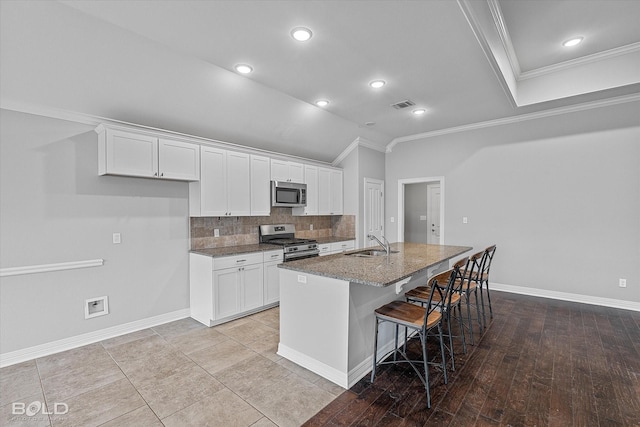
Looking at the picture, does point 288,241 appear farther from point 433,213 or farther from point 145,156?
point 433,213

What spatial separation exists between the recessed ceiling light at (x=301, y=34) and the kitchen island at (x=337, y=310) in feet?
6.69

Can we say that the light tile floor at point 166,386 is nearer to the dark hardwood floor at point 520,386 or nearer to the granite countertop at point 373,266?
the dark hardwood floor at point 520,386

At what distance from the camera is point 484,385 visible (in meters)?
2.37

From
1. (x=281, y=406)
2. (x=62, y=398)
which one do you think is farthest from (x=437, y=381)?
A: (x=62, y=398)

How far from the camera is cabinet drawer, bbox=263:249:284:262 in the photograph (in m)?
4.15

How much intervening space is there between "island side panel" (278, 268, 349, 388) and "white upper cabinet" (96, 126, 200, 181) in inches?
74.2

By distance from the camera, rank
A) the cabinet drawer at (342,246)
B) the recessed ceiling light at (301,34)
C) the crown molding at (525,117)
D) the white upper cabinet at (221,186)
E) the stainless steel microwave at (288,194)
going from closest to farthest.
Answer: the recessed ceiling light at (301,34) → the white upper cabinet at (221,186) → the crown molding at (525,117) → the stainless steel microwave at (288,194) → the cabinet drawer at (342,246)

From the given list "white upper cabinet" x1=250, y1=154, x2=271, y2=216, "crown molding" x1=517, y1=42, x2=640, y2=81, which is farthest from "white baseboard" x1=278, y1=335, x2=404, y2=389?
"crown molding" x1=517, y1=42, x2=640, y2=81

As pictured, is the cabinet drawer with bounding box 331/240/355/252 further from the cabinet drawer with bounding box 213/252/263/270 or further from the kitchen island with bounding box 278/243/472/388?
the kitchen island with bounding box 278/243/472/388

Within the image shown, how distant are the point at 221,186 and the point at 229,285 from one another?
132 cm

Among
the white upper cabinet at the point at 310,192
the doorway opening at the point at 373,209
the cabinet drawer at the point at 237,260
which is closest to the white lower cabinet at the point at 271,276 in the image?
the cabinet drawer at the point at 237,260

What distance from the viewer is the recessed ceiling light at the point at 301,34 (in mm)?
2513

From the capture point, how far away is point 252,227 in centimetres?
473

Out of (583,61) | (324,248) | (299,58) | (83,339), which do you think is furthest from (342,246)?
(583,61)
